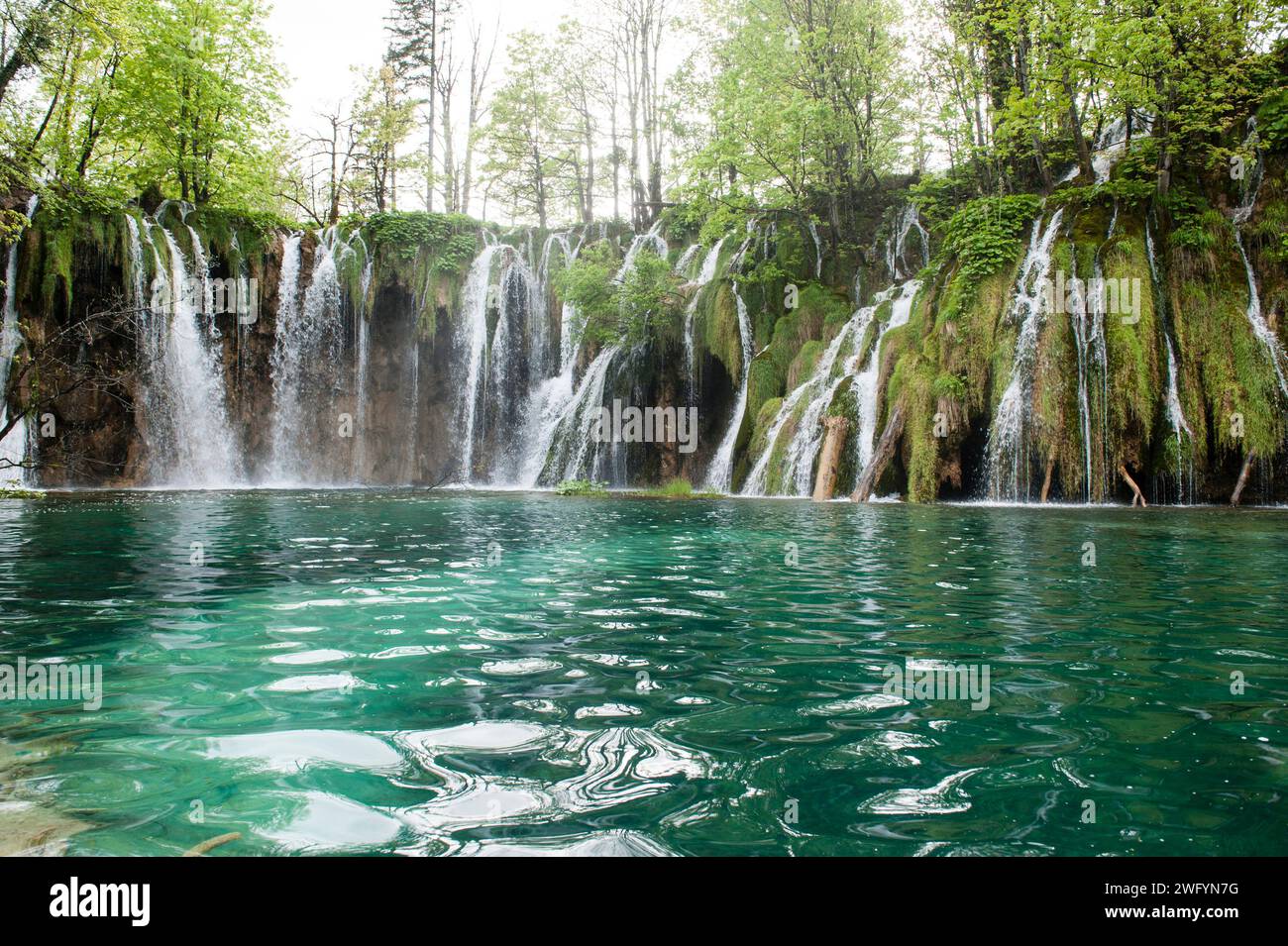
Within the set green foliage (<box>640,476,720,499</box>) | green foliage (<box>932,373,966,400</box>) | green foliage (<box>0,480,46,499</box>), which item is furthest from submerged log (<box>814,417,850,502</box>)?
green foliage (<box>0,480,46,499</box>)

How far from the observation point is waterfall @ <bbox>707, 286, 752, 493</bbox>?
21.8 m

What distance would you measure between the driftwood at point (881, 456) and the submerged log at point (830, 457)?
73cm

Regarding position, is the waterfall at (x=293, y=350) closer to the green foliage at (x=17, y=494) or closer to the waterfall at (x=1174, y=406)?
the green foliage at (x=17, y=494)

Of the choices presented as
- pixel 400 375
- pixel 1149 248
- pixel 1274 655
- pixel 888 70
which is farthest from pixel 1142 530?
pixel 400 375

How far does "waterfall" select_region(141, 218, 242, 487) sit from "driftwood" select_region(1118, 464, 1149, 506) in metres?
26.4

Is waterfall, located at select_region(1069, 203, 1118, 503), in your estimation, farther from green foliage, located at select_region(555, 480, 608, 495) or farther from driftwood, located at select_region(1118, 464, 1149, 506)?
green foliage, located at select_region(555, 480, 608, 495)

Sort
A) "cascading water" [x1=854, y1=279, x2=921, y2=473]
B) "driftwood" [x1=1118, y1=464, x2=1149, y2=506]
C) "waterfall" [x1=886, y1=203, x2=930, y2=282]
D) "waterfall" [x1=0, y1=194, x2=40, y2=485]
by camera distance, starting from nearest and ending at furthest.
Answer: "driftwood" [x1=1118, y1=464, x2=1149, y2=506] → "cascading water" [x1=854, y1=279, x2=921, y2=473] → "waterfall" [x1=0, y1=194, x2=40, y2=485] → "waterfall" [x1=886, y1=203, x2=930, y2=282]

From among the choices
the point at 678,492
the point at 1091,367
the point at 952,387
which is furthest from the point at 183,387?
the point at 1091,367

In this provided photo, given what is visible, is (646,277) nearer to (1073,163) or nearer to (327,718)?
(1073,163)

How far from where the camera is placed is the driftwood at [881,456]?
55.7 feet

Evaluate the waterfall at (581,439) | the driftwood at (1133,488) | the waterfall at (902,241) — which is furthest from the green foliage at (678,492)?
the waterfall at (902,241)

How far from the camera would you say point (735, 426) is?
74.4ft

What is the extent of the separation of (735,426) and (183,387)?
18729 millimetres

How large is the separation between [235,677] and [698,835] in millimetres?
2722
